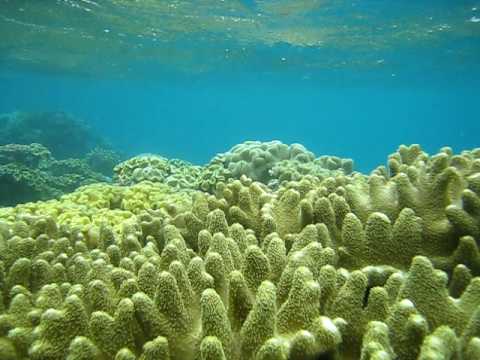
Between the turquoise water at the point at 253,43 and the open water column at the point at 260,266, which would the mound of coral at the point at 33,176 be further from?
the turquoise water at the point at 253,43

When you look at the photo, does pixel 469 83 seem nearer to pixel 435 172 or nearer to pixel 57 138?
pixel 57 138

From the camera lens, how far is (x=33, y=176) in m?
16.1

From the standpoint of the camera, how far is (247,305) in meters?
→ 2.25

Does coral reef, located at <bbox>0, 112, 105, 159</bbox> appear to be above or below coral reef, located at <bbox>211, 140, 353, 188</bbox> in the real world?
below

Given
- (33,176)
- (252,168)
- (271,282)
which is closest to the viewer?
(271,282)

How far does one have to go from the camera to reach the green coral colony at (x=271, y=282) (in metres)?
2.06

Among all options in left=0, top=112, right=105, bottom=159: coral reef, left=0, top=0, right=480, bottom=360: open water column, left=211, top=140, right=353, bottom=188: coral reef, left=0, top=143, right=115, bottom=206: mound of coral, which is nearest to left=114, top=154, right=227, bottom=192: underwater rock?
left=0, top=0, right=480, bottom=360: open water column

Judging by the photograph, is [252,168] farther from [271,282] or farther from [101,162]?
[101,162]

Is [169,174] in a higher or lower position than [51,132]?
higher

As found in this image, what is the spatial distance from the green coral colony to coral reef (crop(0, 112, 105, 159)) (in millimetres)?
32385

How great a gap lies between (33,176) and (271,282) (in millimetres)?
16043

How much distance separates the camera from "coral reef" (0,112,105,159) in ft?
108

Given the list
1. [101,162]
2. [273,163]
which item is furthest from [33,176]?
[101,162]

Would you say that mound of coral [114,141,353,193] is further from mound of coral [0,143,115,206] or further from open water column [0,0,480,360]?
mound of coral [0,143,115,206]
